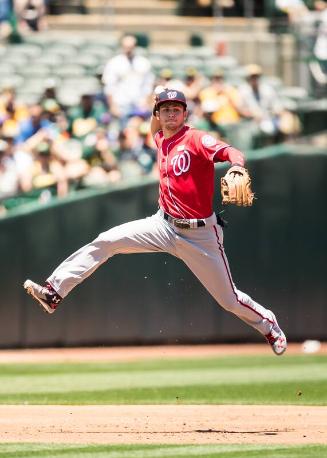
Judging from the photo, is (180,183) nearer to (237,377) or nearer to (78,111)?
(237,377)

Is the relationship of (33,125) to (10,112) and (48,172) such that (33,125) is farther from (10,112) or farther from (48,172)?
(48,172)

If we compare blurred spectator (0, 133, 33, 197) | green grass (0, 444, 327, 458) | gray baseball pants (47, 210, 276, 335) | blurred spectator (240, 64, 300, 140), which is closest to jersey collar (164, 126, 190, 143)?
gray baseball pants (47, 210, 276, 335)

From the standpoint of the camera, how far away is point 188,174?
8.63m

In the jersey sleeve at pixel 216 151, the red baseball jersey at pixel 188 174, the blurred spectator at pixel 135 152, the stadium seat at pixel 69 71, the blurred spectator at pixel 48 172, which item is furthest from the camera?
the stadium seat at pixel 69 71

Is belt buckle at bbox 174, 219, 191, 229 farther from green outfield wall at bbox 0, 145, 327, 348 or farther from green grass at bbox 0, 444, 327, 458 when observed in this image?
green outfield wall at bbox 0, 145, 327, 348

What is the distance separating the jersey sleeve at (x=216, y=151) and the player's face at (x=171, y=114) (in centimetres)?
17

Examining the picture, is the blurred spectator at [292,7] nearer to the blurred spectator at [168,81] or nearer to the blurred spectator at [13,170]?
the blurred spectator at [168,81]

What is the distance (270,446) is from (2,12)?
1084cm

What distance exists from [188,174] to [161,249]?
60cm

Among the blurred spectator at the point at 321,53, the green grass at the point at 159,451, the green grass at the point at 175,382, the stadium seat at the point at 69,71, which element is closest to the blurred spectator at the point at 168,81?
the stadium seat at the point at 69,71

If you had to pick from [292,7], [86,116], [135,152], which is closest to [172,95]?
[135,152]

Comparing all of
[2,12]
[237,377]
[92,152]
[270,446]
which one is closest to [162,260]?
[92,152]

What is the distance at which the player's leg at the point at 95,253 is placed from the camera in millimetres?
8727

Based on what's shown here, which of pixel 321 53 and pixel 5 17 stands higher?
pixel 5 17
